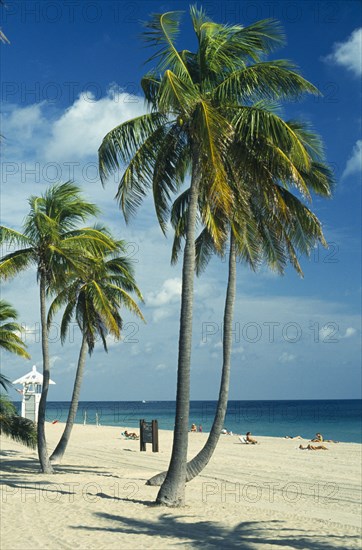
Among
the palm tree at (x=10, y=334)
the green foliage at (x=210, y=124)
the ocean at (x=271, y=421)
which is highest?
the green foliage at (x=210, y=124)

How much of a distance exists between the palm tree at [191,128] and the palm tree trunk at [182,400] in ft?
0.07

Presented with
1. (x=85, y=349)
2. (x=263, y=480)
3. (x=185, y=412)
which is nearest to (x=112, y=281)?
(x=85, y=349)

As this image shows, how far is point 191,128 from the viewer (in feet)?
42.5

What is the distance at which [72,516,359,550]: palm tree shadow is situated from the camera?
968 cm

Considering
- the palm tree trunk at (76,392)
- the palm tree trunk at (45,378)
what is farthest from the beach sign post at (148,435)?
the palm tree trunk at (45,378)

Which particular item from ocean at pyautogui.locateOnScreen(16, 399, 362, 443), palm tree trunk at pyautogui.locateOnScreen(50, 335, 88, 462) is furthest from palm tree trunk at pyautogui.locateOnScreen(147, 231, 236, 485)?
ocean at pyautogui.locateOnScreen(16, 399, 362, 443)

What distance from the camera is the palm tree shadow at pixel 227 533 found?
968cm

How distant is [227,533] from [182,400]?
288cm

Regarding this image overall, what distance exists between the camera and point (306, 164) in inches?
484

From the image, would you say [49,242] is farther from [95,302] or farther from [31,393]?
[31,393]

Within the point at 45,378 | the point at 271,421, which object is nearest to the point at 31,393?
the point at 45,378

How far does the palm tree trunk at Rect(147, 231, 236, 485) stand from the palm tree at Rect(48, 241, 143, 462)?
4662mm

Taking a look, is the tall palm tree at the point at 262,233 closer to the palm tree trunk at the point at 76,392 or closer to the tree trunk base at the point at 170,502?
the tree trunk base at the point at 170,502

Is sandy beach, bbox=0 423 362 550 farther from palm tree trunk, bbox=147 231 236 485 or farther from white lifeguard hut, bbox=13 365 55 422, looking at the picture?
white lifeguard hut, bbox=13 365 55 422
